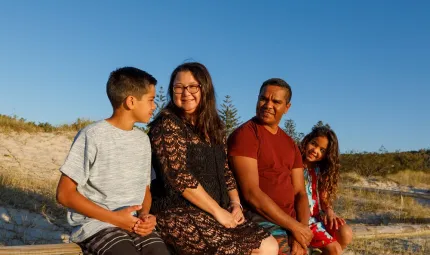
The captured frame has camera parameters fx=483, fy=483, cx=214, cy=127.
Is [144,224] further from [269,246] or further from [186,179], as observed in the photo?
[269,246]

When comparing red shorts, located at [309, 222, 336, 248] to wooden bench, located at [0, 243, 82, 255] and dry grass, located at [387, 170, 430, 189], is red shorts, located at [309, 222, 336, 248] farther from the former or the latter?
dry grass, located at [387, 170, 430, 189]

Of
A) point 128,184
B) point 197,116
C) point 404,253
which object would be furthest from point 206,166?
point 404,253

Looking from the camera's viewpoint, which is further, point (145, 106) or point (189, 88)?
point (189, 88)

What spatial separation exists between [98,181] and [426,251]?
16.3ft

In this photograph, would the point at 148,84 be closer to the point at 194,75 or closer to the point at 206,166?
the point at 194,75

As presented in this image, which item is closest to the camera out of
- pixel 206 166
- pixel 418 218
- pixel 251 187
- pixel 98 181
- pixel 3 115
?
pixel 98 181

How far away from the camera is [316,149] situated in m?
4.60

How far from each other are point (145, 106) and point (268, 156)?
123 centimetres

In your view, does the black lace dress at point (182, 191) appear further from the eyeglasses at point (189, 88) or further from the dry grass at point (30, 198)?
the dry grass at point (30, 198)

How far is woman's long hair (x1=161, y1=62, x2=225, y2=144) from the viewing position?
3572mm

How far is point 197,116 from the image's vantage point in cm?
362

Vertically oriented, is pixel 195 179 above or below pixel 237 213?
above

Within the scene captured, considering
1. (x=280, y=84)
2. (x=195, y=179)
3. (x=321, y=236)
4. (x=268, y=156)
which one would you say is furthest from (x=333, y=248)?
(x=195, y=179)

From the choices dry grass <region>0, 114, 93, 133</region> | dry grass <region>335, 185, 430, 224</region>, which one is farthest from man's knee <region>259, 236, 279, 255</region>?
dry grass <region>0, 114, 93, 133</region>
